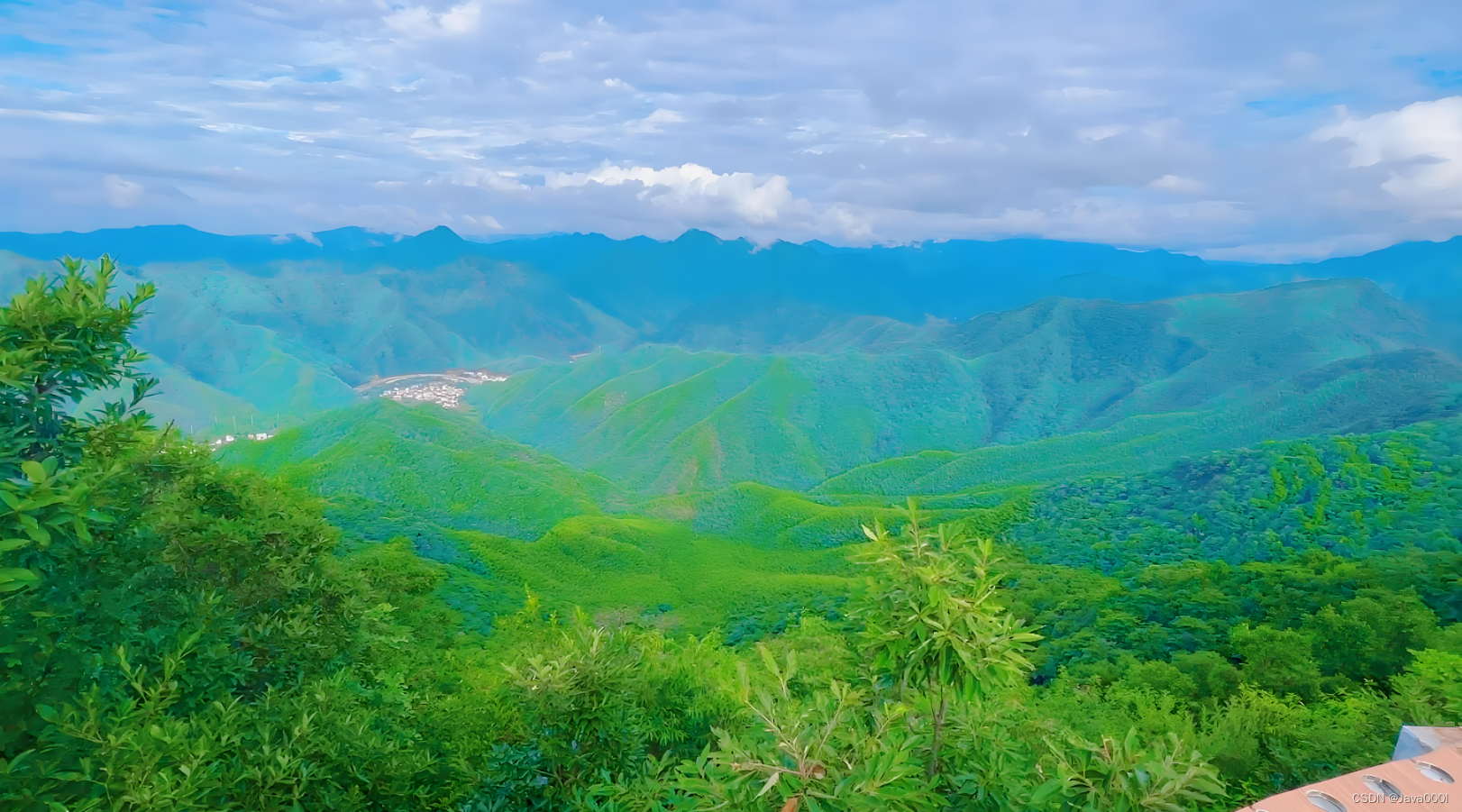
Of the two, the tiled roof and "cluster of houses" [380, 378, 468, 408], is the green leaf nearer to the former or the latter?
the tiled roof

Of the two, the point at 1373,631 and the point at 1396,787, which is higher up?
the point at 1396,787

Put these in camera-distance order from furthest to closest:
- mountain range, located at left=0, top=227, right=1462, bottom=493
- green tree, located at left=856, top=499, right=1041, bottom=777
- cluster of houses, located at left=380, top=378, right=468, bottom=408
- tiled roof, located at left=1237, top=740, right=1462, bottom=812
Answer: cluster of houses, located at left=380, top=378, right=468, bottom=408, mountain range, located at left=0, top=227, right=1462, bottom=493, green tree, located at left=856, top=499, right=1041, bottom=777, tiled roof, located at left=1237, top=740, right=1462, bottom=812

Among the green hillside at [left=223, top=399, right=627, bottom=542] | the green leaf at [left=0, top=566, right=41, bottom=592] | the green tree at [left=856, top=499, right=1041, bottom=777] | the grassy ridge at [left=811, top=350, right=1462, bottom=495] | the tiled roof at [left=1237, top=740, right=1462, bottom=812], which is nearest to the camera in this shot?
the green leaf at [left=0, top=566, right=41, bottom=592]

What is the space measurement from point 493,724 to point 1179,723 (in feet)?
72.2

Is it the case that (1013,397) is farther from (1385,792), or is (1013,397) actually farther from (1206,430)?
(1385,792)

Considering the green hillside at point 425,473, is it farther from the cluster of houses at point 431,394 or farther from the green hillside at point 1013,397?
the cluster of houses at point 431,394

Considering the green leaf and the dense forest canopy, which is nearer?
the green leaf

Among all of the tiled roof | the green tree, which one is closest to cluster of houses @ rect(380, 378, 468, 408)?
the green tree

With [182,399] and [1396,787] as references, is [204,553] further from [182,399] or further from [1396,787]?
[182,399]

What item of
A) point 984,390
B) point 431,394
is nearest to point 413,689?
point 984,390

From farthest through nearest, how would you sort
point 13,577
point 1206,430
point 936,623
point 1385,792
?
point 1206,430 < point 936,623 < point 1385,792 < point 13,577

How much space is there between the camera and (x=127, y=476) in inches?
339

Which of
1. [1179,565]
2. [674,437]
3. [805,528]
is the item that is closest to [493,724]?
[1179,565]

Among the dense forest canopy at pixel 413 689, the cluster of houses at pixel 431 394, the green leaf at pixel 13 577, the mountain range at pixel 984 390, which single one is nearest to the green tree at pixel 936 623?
the dense forest canopy at pixel 413 689
